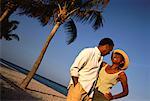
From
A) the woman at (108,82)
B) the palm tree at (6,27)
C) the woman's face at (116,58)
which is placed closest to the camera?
the woman at (108,82)

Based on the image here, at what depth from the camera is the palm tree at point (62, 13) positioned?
8008 millimetres

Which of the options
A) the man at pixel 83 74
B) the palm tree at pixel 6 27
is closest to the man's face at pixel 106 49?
the man at pixel 83 74

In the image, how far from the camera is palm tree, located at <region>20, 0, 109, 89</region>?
26.3 ft

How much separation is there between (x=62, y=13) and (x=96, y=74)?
18.9 feet

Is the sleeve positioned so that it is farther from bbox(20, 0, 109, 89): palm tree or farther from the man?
bbox(20, 0, 109, 89): palm tree

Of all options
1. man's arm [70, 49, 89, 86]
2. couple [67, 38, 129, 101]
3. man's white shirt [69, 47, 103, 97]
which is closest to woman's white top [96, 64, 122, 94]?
couple [67, 38, 129, 101]

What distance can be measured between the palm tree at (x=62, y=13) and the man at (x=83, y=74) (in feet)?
17.2

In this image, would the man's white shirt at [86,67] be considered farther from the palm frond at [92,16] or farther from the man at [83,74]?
the palm frond at [92,16]

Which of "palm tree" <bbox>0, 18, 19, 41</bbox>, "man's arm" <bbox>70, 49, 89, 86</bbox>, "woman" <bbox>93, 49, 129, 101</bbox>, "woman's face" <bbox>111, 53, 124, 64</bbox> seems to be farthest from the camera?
"palm tree" <bbox>0, 18, 19, 41</bbox>

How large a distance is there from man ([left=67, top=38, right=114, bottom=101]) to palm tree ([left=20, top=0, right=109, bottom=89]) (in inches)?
206

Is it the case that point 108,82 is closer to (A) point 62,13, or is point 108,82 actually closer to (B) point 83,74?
(B) point 83,74

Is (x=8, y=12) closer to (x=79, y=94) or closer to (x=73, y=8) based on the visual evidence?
(x=73, y=8)

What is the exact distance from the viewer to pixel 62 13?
327 inches

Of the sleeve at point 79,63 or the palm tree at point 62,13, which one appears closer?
the sleeve at point 79,63
